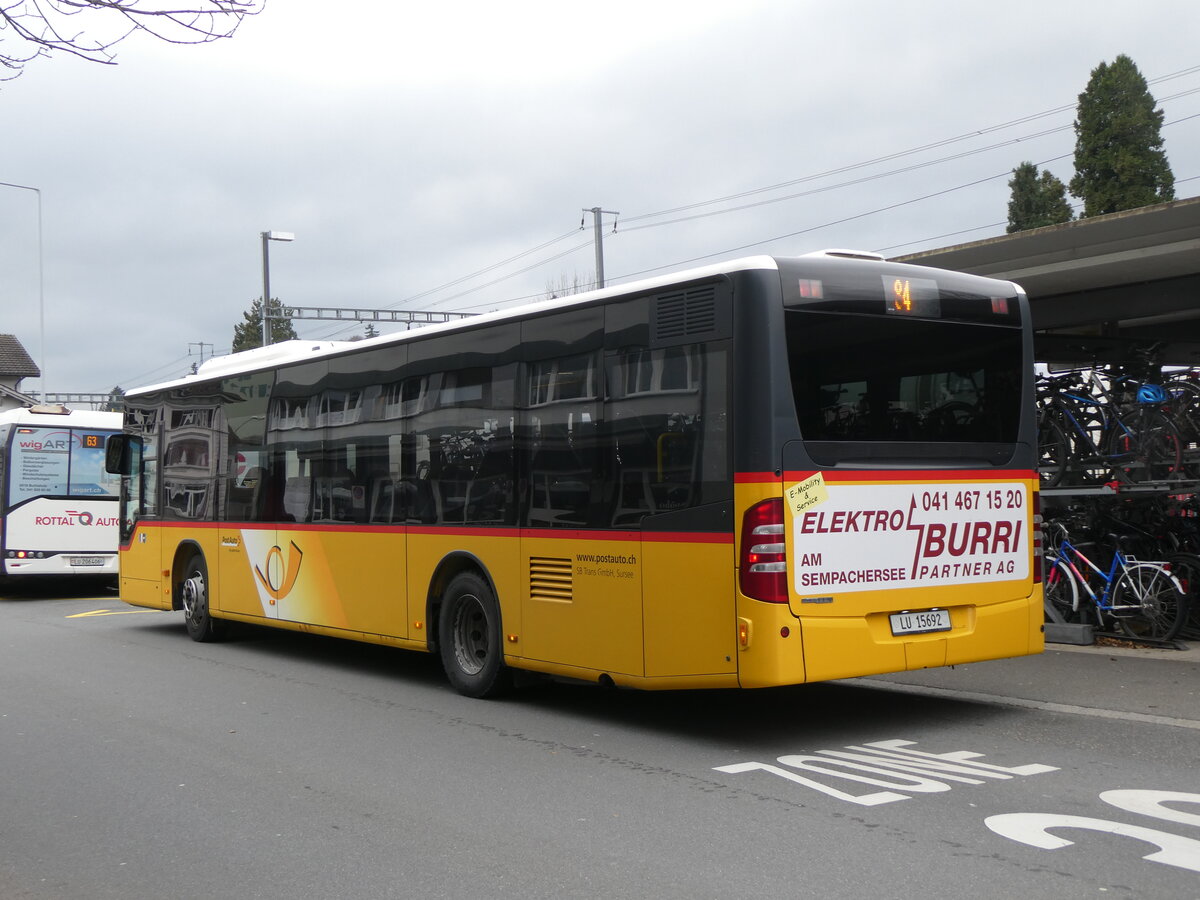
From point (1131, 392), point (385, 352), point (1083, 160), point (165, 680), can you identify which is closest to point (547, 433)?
point (385, 352)

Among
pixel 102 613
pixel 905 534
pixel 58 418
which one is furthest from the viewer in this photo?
pixel 58 418

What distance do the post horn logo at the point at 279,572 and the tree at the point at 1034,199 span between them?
52970mm

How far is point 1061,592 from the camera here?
1280cm

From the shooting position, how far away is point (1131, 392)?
1254 cm

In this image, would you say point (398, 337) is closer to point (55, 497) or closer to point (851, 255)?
point (851, 255)

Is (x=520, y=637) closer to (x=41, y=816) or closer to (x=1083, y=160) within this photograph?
(x=41, y=816)

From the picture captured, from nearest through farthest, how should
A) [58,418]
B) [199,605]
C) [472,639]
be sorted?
[472,639], [199,605], [58,418]

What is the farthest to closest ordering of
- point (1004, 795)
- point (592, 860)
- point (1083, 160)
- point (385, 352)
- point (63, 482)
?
point (1083, 160) → point (63, 482) → point (385, 352) → point (1004, 795) → point (592, 860)

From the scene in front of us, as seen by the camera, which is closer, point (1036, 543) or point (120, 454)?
point (1036, 543)

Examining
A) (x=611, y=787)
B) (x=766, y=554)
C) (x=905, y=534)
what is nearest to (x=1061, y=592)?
(x=905, y=534)

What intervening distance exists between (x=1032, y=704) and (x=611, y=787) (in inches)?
156

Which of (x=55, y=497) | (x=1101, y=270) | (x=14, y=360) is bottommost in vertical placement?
(x=55, y=497)

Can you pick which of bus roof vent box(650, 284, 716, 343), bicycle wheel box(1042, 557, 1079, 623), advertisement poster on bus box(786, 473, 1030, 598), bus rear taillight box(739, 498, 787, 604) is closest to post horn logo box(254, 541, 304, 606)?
bus roof vent box(650, 284, 716, 343)

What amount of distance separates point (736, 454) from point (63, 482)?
1790cm
